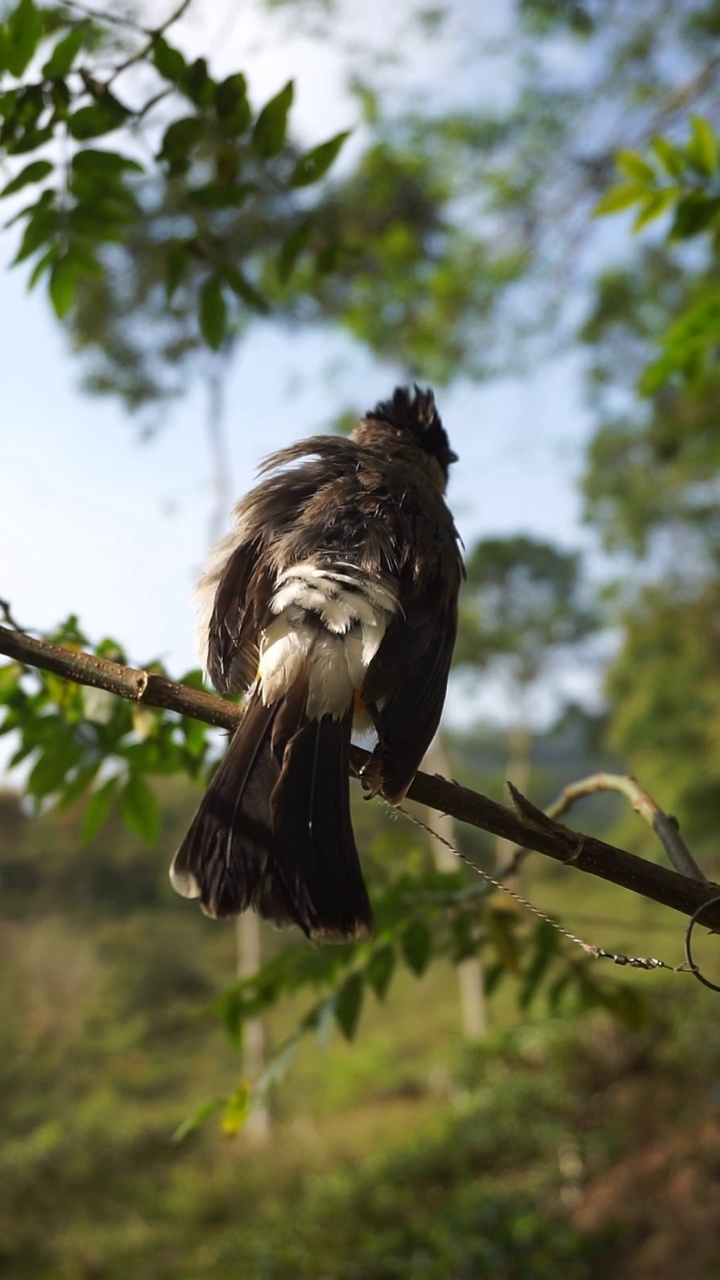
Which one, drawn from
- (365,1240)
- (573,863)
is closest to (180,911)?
(365,1240)

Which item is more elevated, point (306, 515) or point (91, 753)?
point (306, 515)

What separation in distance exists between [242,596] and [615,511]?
47.0 feet

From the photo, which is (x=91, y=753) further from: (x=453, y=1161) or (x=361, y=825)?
(x=361, y=825)

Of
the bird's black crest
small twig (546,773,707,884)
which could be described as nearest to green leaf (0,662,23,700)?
small twig (546,773,707,884)

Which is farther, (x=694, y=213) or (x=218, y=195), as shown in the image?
(x=694, y=213)

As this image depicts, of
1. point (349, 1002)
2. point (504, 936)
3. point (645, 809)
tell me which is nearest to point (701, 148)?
→ point (645, 809)

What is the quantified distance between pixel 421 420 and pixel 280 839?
204 centimetres

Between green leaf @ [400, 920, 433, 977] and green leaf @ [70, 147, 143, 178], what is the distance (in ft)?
6.06

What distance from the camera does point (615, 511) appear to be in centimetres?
1583

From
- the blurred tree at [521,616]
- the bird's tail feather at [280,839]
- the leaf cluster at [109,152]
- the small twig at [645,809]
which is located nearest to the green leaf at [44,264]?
the leaf cluster at [109,152]

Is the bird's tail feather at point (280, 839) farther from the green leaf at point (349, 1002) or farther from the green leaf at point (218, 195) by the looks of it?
the green leaf at point (218, 195)

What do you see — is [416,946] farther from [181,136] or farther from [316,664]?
[181,136]

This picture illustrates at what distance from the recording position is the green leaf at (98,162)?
2277 mm

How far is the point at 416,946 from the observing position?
235cm
